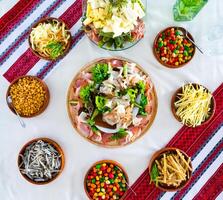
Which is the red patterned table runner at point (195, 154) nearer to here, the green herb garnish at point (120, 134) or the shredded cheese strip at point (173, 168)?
the shredded cheese strip at point (173, 168)

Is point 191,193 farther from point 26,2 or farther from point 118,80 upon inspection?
A: point 26,2

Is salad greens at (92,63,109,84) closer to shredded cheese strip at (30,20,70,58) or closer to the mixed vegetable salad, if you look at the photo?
the mixed vegetable salad

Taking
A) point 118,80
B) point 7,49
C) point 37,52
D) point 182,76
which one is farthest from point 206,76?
→ point 7,49

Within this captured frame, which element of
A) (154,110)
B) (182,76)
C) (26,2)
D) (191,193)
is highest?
(26,2)

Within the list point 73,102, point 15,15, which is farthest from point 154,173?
point 15,15

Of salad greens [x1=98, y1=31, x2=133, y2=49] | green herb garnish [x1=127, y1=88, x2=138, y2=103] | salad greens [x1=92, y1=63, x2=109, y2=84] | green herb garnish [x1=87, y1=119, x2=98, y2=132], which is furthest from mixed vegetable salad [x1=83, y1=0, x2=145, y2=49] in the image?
green herb garnish [x1=87, y1=119, x2=98, y2=132]

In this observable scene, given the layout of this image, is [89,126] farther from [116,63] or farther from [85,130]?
A: [116,63]

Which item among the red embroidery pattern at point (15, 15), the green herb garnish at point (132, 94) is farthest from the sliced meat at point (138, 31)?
the red embroidery pattern at point (15, 15)
